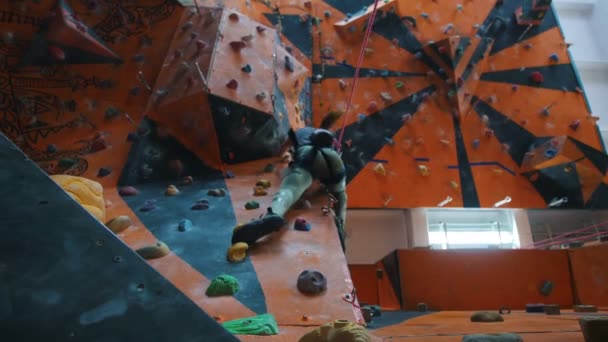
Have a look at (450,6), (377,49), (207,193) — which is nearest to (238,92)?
(207,193)

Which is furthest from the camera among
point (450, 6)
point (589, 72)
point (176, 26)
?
point (589, 72)

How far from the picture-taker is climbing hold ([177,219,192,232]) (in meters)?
2.14

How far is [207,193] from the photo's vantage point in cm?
266

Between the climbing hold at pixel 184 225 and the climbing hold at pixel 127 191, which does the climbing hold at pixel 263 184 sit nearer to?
the climbing hold at pixel 184 225

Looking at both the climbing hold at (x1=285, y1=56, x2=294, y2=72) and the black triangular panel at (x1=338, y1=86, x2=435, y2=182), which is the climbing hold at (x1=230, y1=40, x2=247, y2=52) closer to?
the climbing hold at (x1=285, y1=56, x2=294, y2=72)

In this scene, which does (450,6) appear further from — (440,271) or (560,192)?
(440,271)

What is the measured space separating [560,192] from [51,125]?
16.4 ft

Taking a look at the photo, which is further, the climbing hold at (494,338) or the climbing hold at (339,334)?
the climbing hold at (494,338)

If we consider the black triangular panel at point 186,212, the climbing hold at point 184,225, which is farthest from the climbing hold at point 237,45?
the climbing hold at point 184,225

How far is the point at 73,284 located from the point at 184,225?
1684mm

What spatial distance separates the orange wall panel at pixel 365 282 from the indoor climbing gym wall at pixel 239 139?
194 millimetres

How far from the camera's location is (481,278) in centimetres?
301

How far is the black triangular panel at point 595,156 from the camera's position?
480 centimetres

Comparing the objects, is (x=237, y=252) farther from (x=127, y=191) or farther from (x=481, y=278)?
(x=481, y=278)
